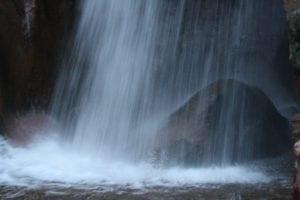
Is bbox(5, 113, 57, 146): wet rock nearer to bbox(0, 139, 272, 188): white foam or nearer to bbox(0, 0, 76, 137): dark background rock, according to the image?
bbox(0, 0, 76, 137): dark background rock

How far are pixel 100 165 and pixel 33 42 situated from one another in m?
2.17

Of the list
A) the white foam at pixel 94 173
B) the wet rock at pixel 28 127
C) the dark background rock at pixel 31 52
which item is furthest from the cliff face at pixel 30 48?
the white foam at pixel 94 173

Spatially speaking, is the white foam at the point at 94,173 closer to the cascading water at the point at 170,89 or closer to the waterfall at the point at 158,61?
the cascading water at the point at 170,89

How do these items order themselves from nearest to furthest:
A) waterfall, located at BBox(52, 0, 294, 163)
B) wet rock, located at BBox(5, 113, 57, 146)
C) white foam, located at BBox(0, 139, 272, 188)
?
white foam, located at BBox(0, 139, 272, 188) → waterfall, located at BBox(52, 0, 294, 163) → wet rock, located at BBox(5, 113, 57, 146)

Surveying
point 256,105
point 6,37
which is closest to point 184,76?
point 256,105

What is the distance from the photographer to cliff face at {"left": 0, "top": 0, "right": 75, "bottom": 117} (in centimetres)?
754

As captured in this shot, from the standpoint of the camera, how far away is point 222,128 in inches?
263

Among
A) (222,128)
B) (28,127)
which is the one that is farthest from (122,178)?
(28,127)

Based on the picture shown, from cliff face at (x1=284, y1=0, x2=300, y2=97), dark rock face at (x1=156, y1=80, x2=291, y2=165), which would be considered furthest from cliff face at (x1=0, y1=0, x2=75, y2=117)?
cliff face at (x1=284, y1=0, x2=300, y2=97)

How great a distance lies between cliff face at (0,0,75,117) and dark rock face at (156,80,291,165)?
2.05 meters

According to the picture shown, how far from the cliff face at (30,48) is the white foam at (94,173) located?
Result: 3.19 ft

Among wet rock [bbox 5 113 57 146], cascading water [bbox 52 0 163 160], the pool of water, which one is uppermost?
cascading water [bbox 52 0 163 160]

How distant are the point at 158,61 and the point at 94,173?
76.2 inches

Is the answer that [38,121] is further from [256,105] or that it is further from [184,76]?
[256,105]
